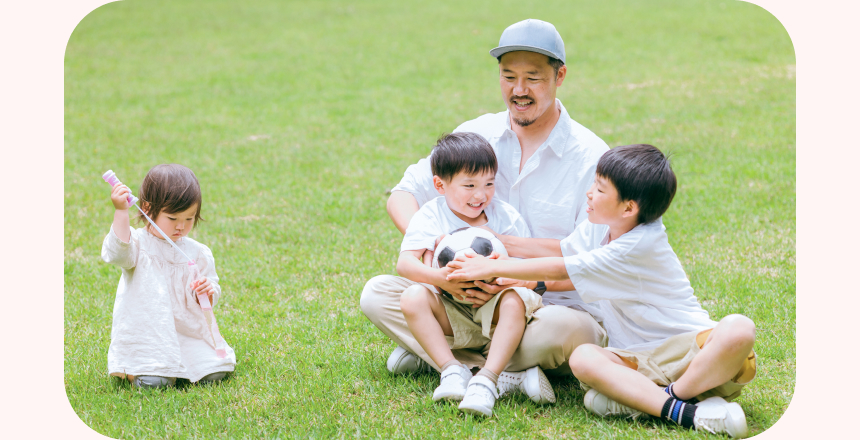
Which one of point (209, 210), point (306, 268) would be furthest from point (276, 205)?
point (306, 268)

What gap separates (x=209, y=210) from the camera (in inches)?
310

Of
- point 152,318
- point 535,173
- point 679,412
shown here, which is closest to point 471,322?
point 535,173

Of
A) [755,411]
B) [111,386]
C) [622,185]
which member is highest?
[622,185]

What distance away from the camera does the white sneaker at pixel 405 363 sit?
4.29 metres

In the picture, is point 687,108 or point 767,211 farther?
point 687,108

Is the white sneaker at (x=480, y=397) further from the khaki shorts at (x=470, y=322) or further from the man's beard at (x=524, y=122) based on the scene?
the man's beard at (x=524, y=122)

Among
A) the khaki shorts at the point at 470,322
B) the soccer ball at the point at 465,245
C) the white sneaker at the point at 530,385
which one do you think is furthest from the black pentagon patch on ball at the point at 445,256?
the white sneaker at the point at 530,385

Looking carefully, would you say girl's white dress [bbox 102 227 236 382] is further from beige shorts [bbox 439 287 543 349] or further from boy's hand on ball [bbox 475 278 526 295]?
boy's hand on ball [bbox 475 278 526 295]

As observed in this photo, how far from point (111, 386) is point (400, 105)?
8879 mm

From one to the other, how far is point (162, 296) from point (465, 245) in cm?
168

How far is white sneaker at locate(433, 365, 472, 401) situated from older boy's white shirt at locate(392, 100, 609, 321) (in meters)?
0.68

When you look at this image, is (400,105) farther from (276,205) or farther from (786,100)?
(786,100)

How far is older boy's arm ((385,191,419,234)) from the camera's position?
15.1ft

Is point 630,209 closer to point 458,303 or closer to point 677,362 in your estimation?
point 677,362
